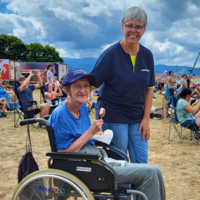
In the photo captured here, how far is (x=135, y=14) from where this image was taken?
78.0 inches

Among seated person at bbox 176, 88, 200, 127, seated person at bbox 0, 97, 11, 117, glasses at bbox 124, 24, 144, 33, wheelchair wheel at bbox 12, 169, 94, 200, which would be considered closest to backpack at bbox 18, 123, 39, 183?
wheelchair wheel at bbox 12, 169, 94, 200

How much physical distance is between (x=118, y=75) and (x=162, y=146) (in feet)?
11.7

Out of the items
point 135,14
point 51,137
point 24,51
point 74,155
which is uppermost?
point 24,51

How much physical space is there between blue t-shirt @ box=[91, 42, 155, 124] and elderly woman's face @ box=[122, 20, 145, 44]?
0.47 feet

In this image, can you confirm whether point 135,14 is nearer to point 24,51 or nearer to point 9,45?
point 9,45

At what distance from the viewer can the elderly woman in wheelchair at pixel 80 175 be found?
165 centimetres

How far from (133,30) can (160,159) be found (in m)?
2.96

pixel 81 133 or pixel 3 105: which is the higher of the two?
pixel 3 105

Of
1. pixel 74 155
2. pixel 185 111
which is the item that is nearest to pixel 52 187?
pixel 74 155

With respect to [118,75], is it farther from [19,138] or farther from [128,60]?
[19,138]

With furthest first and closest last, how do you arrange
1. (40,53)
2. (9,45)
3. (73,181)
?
(40,53) < (9,45) < (73,181)

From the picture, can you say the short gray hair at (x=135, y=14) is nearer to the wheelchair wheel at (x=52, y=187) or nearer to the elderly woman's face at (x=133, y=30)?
the elderly woman's face at (x=133, y=30)

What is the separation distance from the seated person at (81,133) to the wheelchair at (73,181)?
0.21ft

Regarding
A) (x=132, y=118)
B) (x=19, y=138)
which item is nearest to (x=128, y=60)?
(x=132, y=118)
